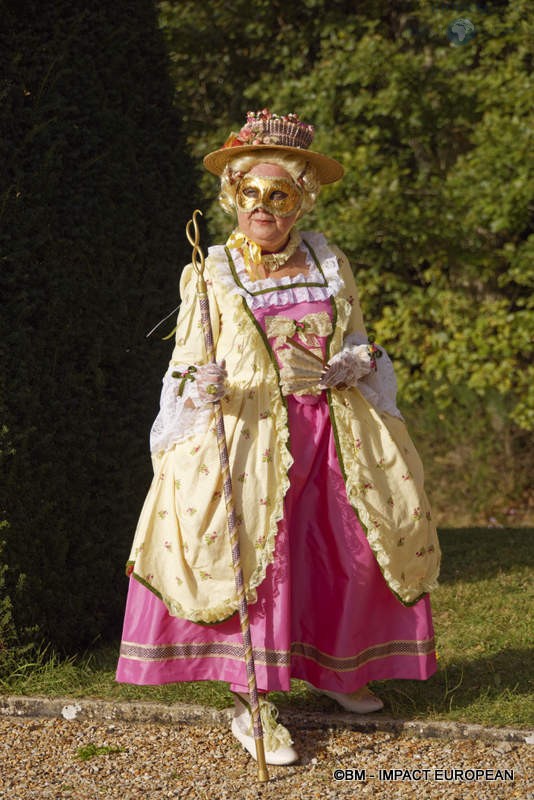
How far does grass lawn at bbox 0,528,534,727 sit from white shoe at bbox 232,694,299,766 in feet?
1.03

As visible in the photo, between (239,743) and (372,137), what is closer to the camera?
(239,743)

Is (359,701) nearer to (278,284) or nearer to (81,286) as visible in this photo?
(278,284)

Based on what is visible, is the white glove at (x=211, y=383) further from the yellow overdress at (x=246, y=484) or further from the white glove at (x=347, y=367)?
the white glove at (x=347, y=367)

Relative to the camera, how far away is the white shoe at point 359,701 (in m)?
3.68

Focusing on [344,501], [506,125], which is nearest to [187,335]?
[344,501]

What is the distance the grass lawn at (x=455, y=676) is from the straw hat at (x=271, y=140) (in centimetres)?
185

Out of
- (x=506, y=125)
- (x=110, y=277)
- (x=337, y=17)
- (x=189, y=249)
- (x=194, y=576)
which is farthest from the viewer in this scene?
(x=337, y=17)

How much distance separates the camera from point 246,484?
134 inches

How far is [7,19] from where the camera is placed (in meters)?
4.25

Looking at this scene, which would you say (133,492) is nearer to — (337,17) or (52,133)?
(52,133)

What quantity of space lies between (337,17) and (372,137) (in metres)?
1.24

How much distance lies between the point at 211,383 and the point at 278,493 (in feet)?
1.37

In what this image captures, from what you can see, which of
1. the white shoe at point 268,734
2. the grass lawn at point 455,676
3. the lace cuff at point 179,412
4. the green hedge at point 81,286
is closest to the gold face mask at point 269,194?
the lace cuff at point 179,412

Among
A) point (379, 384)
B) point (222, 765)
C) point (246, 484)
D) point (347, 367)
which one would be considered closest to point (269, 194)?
point (347, 367)
